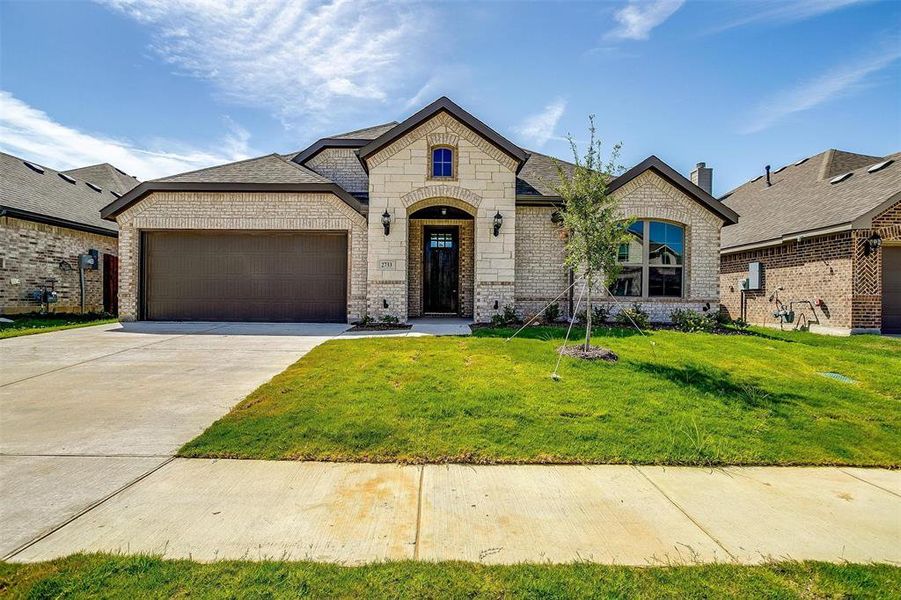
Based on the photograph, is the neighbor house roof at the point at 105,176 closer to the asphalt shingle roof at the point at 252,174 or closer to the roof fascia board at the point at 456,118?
the asphalt shingle roof at the point at 252,174

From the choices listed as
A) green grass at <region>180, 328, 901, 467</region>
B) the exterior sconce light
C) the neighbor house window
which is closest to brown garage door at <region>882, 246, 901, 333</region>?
the exterior sconce light

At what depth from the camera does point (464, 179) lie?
1179 centimetres

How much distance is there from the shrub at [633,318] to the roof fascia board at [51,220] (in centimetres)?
1748

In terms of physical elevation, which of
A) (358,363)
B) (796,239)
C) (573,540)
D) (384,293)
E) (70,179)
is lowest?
(573,540)

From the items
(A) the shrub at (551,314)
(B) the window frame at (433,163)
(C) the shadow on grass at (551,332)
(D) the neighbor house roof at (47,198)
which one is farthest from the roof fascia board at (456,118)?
(D) the neighbor house roof at (47,198)

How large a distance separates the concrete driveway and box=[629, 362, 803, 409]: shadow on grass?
19.1 ft

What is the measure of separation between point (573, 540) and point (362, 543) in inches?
52.7

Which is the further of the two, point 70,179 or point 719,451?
point 70,179

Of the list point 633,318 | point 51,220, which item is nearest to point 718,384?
point 633,318

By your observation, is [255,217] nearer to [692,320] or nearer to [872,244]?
[692,320]

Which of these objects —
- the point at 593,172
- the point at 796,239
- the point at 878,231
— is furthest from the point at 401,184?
the point at 878,231

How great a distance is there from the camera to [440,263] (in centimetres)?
1423

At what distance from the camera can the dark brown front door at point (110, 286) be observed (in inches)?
643

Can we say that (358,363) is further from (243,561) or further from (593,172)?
(593,172)
